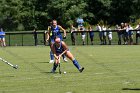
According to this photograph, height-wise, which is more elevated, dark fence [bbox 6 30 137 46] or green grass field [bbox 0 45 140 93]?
green grass field [bbox 0 45 140 93]

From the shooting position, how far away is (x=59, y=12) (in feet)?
247

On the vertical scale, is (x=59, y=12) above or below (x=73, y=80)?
above

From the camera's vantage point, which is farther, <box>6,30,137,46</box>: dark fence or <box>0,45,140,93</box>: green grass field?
<box>6,30,137,46</box>: dark fence

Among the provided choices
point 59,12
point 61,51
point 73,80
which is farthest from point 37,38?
point 59,12

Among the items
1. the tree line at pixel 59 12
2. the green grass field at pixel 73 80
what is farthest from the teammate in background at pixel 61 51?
the tree line at pixel 59 12

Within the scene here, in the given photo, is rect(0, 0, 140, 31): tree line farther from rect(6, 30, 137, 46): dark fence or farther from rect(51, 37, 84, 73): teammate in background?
rect(51, 37, 84, 73): teammate in background

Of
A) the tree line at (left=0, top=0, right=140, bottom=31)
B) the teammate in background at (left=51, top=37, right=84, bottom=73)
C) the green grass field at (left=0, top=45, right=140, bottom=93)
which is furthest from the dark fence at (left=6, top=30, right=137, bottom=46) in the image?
the tree line at (left=0, top=0, right=140, bottom=31)

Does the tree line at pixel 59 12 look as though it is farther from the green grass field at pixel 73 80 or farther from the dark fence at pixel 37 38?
the green grass field at pixel 73 80

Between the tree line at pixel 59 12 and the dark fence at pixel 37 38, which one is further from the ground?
the tree line at pixel 59 12

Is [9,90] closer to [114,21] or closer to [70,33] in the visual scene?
[70,33]

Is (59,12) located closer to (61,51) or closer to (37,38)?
(37,38)

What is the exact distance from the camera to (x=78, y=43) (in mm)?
44406

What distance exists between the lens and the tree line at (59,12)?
74.6 meters

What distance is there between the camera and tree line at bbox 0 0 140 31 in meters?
74.6
